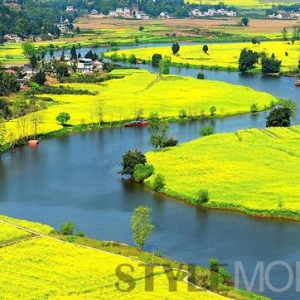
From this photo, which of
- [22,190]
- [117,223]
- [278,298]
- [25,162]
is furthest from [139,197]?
[278,298]

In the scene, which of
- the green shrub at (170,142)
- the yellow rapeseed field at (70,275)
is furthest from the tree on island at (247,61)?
the yellow rapeseed field at (70,275)

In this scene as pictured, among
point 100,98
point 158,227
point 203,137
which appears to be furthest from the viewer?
point 100,98

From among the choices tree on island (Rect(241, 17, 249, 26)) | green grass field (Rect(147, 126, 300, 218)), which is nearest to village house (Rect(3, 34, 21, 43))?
tree on island (Rect(241, 17, 249, 26))

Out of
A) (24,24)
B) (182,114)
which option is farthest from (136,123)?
(24,24)

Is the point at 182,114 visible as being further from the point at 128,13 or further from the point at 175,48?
the point at 128,13

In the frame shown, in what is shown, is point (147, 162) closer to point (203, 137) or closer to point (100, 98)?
point (203, 137)

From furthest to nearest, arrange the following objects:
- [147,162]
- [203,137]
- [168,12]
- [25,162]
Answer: [168,12]
[203,137]
[25,162]
[147,162]

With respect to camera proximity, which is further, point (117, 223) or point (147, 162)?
point (147, 162)
